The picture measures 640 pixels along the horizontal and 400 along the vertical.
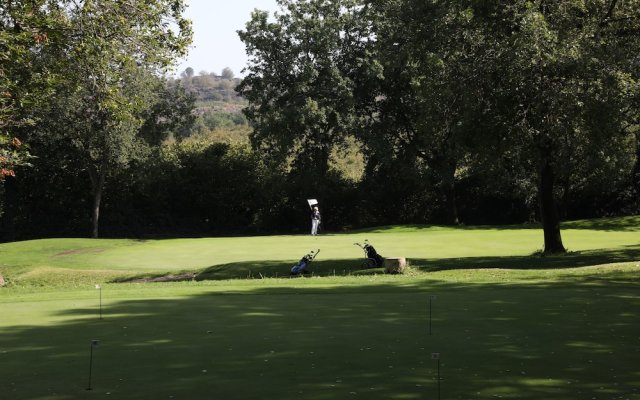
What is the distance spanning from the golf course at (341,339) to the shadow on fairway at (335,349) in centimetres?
2

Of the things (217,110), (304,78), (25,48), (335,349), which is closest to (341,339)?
(335,349)

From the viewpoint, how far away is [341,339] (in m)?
9.05

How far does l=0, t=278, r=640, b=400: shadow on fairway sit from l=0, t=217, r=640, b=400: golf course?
0.07 feet

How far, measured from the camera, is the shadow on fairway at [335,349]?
671 centimetres

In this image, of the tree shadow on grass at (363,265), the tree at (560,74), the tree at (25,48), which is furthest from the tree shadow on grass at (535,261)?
the tree at (25,48)

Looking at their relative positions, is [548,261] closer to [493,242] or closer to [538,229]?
[493,242]

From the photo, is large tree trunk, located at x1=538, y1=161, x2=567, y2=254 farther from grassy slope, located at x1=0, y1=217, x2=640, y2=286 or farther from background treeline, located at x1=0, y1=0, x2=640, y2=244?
background treeline, located at x1=0, y1=0, x2=640, y2=244

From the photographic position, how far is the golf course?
6773mm

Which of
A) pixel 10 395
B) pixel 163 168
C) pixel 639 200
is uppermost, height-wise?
pixel 163 168

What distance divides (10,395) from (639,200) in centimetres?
4539

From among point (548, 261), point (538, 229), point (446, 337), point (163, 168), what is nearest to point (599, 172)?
point (538, 229)

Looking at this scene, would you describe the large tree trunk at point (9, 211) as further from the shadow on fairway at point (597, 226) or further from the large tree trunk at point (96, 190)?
the shadow on fairway at point (597, 226)

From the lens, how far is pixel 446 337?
9.07m

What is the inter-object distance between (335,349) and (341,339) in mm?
624
